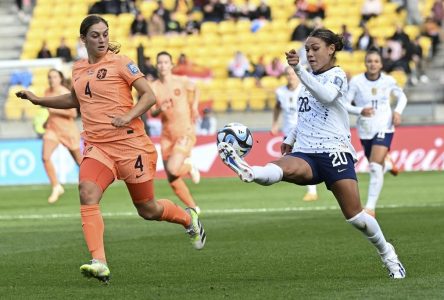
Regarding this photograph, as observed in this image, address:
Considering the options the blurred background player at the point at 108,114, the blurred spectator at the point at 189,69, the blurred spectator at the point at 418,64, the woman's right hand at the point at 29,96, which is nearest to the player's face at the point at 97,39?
the blurred background player at the point at 108,114

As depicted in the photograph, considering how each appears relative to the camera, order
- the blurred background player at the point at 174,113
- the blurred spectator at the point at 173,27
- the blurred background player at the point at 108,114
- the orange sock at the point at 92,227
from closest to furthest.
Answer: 1. the orange sock at the point at 92,227
2. the blurred background player at the point at 108,114
3. the blurred background player at the point at 174,113
4. the blurred spectator at the point at 173,27

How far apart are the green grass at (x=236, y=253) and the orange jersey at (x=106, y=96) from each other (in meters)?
1.31

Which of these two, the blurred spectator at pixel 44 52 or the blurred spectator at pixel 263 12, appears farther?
the blurred spectator at pixel 263 12

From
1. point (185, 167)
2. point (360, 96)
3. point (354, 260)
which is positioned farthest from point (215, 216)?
point (354, 260)

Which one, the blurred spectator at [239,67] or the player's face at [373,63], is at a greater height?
the player's face at [373,63]

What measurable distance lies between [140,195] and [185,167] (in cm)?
779

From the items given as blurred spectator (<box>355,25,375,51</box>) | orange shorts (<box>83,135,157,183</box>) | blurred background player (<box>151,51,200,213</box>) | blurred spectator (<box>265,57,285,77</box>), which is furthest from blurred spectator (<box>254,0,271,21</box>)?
orange shorts (<box>83,135,157,183</box>)

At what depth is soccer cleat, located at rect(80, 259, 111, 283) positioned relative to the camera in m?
9.82

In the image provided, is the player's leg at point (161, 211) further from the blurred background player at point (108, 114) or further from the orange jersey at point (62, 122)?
the orange jersey at point (62, 122)

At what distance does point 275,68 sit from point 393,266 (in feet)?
77.5

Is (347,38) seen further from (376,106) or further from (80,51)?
(376,106)

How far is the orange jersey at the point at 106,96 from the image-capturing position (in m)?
10.7

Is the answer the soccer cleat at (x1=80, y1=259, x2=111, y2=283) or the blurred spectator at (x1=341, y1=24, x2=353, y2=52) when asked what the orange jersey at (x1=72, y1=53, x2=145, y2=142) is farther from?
the blurred spectator at (x1=341, y1=24, x2=353, y2=52)

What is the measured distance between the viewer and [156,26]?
3691 centimetres
